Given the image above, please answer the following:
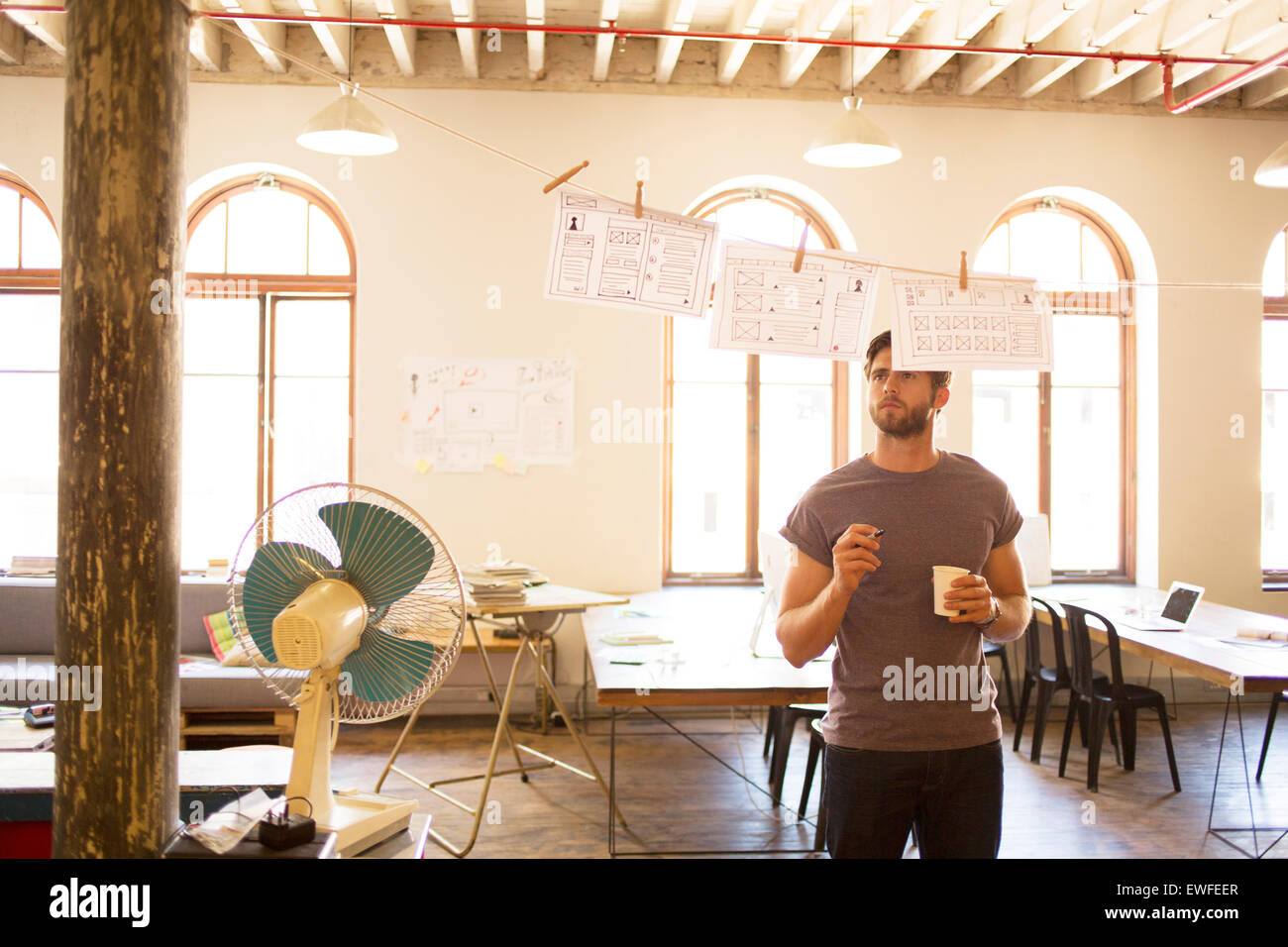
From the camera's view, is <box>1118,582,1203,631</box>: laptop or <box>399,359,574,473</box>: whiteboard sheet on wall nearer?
<box>1118,582,1203,631</box>: laptop

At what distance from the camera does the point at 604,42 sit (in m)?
5.41

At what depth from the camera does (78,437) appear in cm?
174

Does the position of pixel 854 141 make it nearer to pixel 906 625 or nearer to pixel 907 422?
pixel 907 422

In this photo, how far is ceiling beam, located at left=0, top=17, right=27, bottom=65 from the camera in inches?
216

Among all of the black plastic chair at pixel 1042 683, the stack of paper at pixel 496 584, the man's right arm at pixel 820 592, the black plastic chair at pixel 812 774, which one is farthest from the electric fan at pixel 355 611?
the black plastic chair at pixel 1042 683

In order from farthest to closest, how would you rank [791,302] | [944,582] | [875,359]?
[791,302] < [875,359] < [944,582]

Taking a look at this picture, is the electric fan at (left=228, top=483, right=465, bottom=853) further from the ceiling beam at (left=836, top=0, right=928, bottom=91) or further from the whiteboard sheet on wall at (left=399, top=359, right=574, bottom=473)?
the ceiling beam at (left=836, top=0, right=928, bottom=91)

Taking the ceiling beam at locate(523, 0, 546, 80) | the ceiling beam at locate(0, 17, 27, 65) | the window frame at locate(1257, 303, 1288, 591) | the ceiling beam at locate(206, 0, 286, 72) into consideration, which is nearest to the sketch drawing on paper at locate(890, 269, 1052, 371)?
the ceiling beam at locate(523, 0, 546, 80)

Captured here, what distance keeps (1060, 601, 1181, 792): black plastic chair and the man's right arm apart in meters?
3.00

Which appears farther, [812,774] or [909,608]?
[812,774]

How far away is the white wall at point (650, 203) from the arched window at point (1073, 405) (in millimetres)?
318

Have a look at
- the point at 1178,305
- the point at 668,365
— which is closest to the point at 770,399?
the point at 668,365

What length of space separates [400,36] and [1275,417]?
6275mm

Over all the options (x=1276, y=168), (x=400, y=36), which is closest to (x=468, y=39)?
(x=400, y=36)
